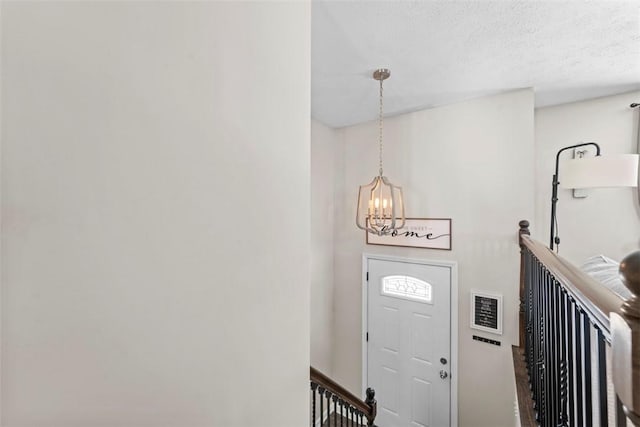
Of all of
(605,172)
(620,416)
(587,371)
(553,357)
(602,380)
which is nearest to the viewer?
(620,416)

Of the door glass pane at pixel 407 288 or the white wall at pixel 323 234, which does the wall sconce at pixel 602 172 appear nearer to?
the door glass pane at pixel 407 288

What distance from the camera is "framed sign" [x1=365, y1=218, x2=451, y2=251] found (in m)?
3.07

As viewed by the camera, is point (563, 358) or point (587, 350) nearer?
point (587, 350)

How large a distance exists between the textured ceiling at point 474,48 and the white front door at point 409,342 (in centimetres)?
188

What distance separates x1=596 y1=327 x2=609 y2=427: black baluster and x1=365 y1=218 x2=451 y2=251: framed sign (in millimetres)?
2465

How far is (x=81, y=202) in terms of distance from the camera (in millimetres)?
466

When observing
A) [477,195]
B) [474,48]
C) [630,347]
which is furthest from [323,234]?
[630,347]

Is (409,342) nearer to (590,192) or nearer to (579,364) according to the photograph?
(590,192)

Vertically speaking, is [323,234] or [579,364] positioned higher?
[323,234]

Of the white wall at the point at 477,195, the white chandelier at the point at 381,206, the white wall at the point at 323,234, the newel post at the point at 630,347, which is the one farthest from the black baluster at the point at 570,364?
the white wall at the point at 323,234

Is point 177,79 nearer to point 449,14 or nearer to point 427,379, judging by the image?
point 449,14

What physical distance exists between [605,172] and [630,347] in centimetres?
232

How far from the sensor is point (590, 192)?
2.74m

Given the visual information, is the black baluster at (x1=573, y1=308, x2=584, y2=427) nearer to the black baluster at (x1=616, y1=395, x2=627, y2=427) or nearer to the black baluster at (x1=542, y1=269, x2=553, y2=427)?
the black baluster at (x1=616, y1=395, x2=627, y2=427)
